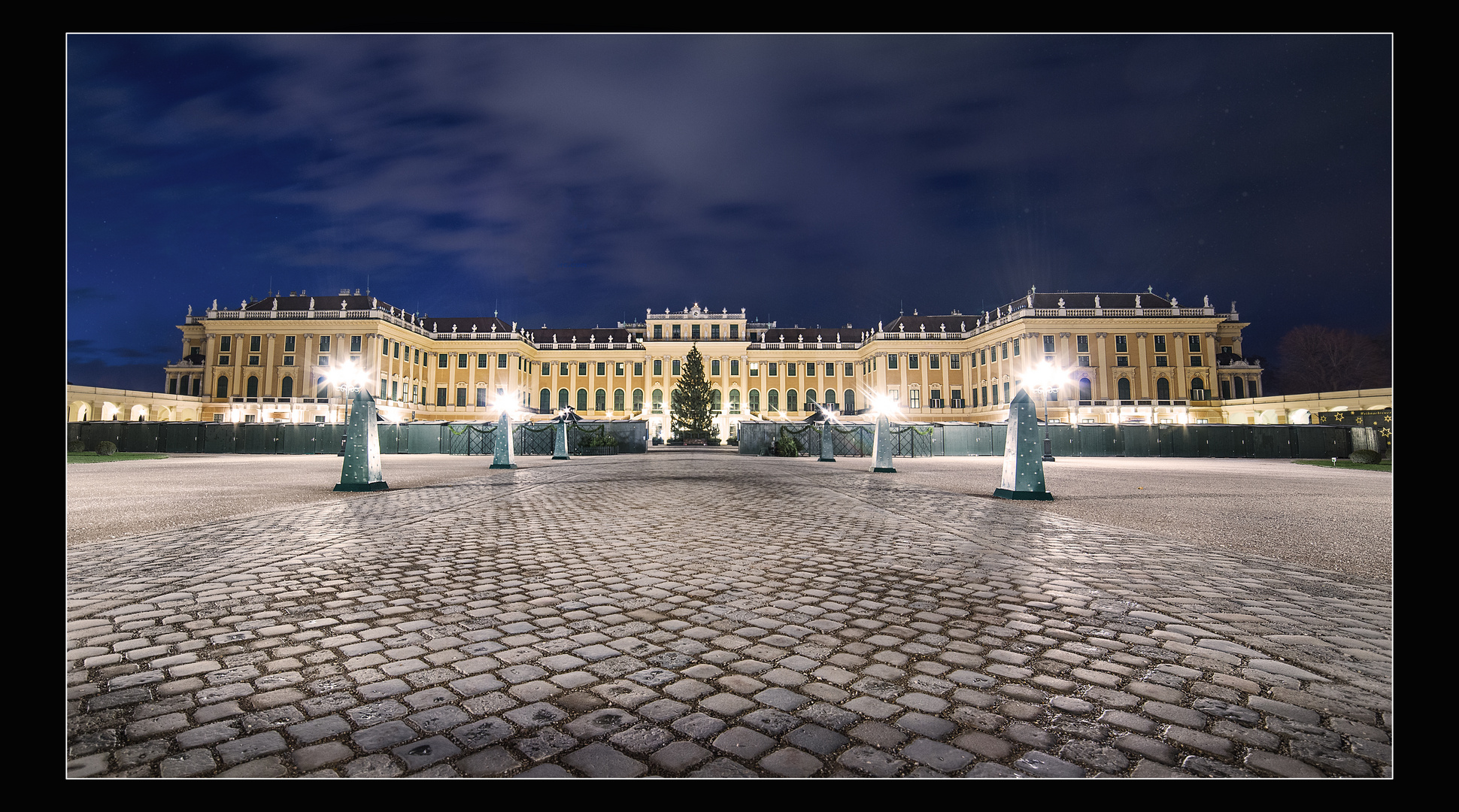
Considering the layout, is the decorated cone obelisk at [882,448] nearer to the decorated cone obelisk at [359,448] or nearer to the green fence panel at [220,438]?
the decorated cone obelisk at [359,448]

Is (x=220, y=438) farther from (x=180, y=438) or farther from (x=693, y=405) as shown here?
(x=693, y=405)

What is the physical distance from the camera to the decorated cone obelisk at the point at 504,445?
18828mm

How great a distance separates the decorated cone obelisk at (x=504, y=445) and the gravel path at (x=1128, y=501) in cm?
108

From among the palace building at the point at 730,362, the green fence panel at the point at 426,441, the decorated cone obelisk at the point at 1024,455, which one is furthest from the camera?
the palace building at the point at 730,362

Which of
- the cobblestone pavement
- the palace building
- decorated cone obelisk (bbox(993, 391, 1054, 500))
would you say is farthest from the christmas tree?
the cobblestone pavement

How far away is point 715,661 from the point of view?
8.47ft

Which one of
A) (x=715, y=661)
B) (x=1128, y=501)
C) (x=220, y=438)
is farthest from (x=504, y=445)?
(x=220, y=438)

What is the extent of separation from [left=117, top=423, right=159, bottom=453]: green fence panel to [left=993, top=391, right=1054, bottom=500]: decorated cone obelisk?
1538 inches

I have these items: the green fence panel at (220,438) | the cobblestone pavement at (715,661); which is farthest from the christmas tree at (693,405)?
the cobblestone pavement at (715,661)

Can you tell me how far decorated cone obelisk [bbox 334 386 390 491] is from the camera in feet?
34.7

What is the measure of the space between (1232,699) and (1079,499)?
8.76m

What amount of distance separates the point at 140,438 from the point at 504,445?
83.0 feet

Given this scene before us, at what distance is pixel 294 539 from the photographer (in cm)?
572

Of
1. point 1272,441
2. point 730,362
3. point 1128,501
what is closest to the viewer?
point 1128,501
